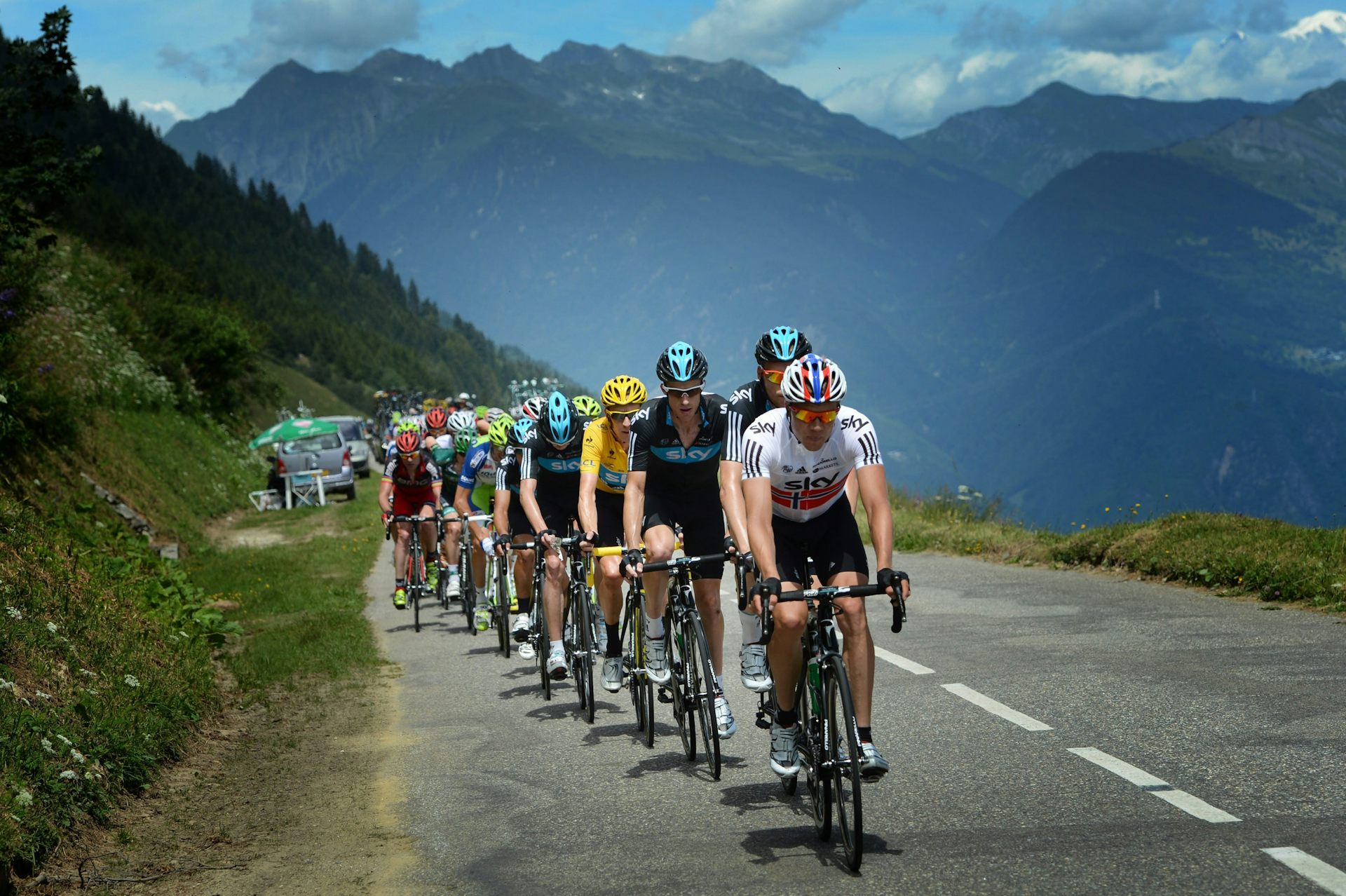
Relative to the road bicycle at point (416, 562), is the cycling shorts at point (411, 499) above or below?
above

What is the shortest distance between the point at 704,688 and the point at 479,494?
7424 millimetres

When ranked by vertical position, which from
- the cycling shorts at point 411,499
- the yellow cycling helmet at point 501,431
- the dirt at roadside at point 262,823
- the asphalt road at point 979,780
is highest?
the yellow cycling helmet at point 501,431

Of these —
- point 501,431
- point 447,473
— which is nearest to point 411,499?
point 447,473

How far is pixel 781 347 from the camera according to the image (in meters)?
7.68

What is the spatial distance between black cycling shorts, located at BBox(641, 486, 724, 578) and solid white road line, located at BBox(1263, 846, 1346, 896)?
12.8 feet

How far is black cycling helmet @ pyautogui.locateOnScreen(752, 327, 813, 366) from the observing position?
7.63m

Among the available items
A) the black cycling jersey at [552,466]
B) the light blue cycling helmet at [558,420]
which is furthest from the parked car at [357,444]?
the light blue cycling helmet at [558,420]

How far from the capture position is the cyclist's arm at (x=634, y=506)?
327 inches

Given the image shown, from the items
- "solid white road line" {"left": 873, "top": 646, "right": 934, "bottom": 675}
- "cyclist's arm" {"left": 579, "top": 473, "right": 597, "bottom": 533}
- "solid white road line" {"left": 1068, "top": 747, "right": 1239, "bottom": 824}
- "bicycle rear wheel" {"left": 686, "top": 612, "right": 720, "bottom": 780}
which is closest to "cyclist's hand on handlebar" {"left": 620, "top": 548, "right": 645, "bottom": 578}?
"bicycle rear wheel" {"left": 686, "top": 612, "right": 720, "bottom": 780}

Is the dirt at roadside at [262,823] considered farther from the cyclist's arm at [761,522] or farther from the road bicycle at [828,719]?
the cyclist's arm at [761,522]

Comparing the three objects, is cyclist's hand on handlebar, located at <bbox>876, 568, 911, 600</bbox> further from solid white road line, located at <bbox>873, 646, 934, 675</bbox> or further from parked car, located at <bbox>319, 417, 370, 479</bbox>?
parked car, located at <bbox>319, 417, 370, 479</bbox>

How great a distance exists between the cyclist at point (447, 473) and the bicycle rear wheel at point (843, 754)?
9408 mm

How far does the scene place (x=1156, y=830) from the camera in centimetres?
559

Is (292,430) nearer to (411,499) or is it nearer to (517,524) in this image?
(411,499)
